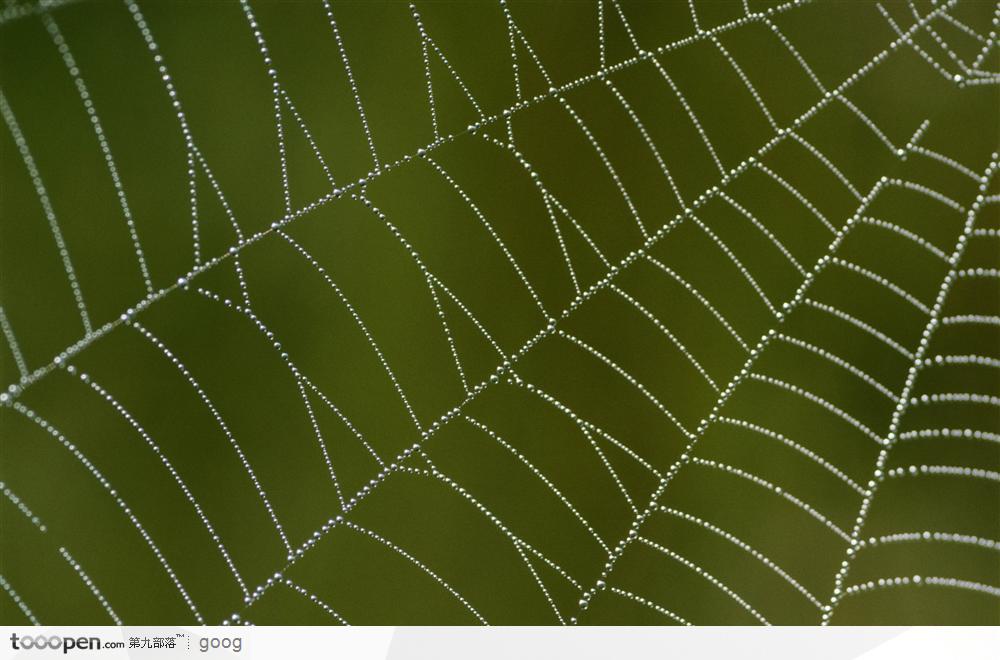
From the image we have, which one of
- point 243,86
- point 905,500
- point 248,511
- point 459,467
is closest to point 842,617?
point 905,500

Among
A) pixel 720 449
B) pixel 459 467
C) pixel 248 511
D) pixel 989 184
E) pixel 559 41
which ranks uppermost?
pixel 989 184

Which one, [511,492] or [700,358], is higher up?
[700,358]

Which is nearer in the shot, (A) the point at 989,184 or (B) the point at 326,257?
(A) the point at 989,184

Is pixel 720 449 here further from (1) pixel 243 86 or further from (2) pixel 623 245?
(1) pixel 243 86
